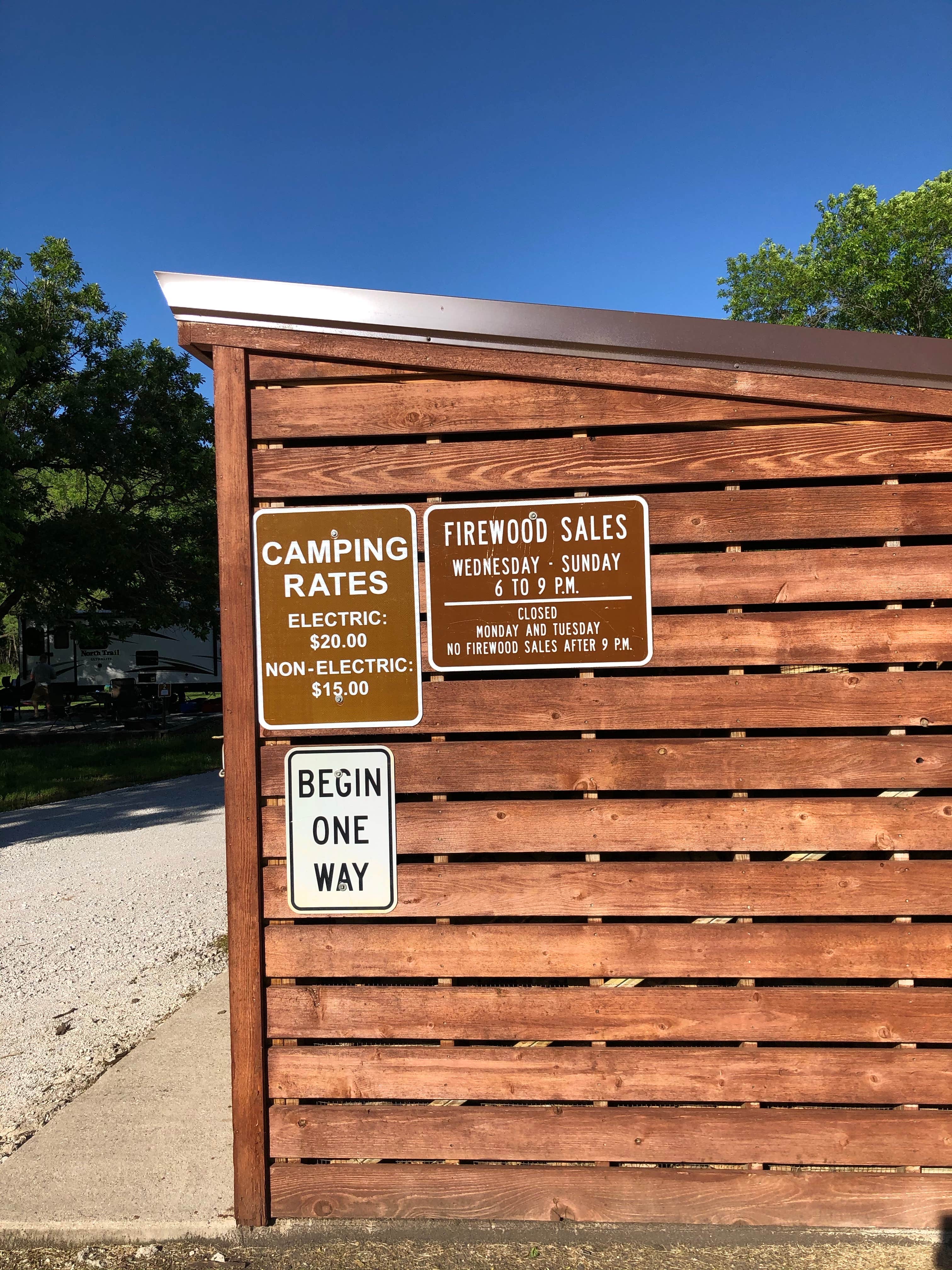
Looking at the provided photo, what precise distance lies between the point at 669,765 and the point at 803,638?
2.01 feet

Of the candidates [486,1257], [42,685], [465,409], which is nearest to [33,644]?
[42,685]

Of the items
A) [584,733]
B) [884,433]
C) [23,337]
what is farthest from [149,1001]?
[23,337]

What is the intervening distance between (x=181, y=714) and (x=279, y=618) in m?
22.6

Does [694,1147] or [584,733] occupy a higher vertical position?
[584,733]

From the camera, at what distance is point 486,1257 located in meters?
2.91

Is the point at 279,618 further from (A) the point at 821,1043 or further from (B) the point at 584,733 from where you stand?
(A) the point at 821,1043

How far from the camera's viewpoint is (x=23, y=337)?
53.0 feet

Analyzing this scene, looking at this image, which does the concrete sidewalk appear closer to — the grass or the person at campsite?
the grass

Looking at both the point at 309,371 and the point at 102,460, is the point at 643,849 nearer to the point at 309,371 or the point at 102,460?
the point at 309,371

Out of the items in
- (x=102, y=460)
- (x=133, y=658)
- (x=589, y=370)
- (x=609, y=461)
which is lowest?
(x=133, y=658)

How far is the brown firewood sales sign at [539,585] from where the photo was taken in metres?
3.04

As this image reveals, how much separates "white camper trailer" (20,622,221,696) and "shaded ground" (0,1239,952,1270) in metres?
23.3

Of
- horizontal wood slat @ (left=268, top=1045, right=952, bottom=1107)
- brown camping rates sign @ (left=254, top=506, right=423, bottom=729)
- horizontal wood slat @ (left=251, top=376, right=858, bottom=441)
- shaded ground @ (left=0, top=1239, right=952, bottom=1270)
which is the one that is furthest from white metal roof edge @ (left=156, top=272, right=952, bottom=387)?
shaded ground @ (left=0, top=1239, right=952, bottom=1270)

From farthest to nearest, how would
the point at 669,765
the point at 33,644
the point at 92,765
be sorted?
the point at 33,644 < the point at 92,765 < the point at 669,765
